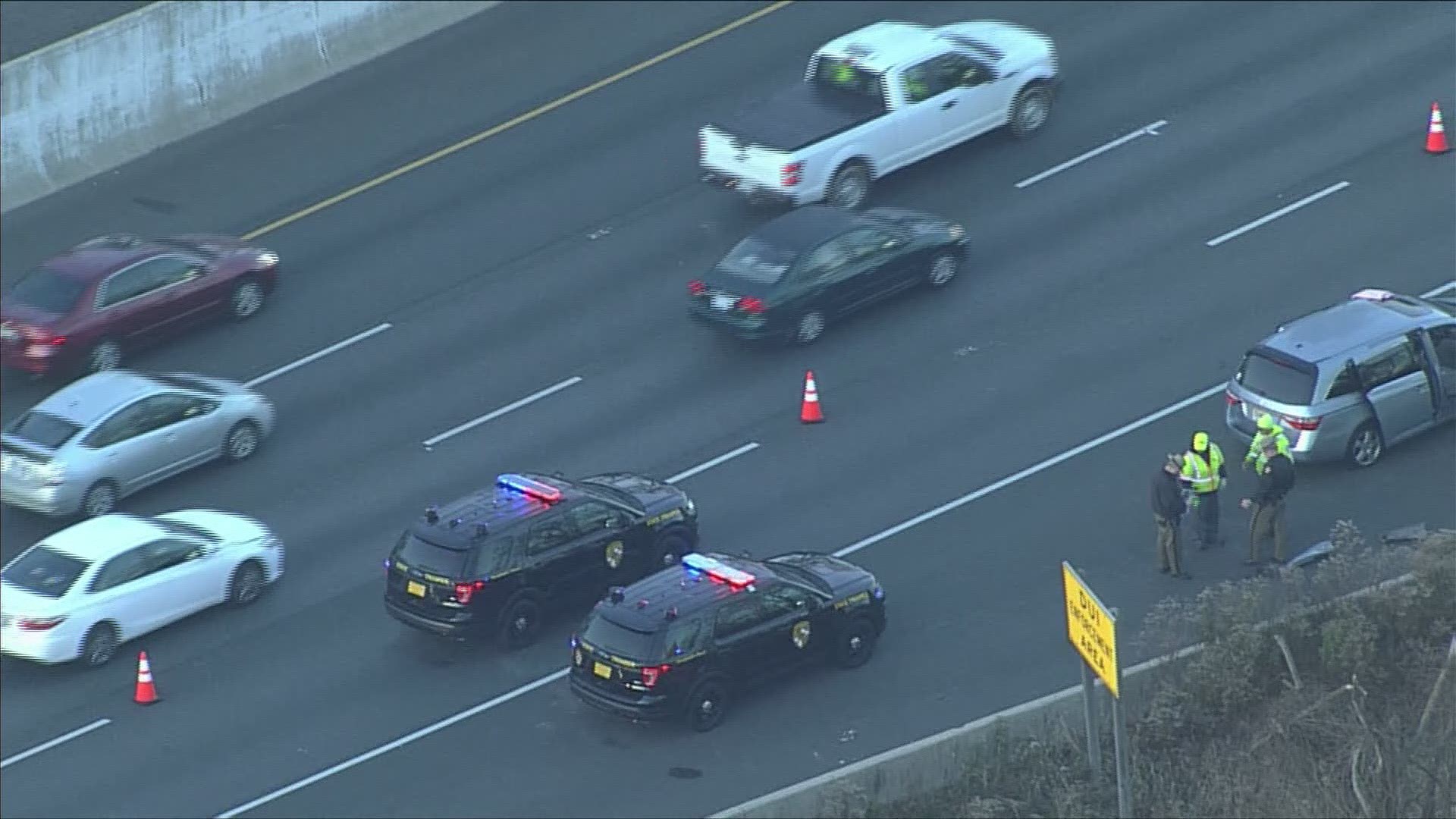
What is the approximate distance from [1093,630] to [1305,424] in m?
8.82

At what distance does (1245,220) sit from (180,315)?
12839 millimetres

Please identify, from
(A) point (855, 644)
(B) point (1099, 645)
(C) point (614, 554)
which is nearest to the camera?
(B) point (1099, 645)

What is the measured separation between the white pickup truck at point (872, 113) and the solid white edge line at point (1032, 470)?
6.11 metres

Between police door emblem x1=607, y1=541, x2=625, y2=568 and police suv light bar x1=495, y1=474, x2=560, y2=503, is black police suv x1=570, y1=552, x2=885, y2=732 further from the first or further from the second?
police suv light bar x1=495, y1=474, x2=560, y2=503

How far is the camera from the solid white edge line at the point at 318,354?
3288cm

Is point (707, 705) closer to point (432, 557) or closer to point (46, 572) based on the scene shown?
point (432, 557)

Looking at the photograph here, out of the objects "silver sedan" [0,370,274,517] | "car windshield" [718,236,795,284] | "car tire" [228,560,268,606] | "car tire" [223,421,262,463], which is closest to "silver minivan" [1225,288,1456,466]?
"car windshield" [718,236,795,284]

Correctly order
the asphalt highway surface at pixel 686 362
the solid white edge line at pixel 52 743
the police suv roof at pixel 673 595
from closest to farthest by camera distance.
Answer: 1. the police suv roof at pixel 673 595
2. the asphalt highway surface at pixel 686 362
3. the solid white edge line at pixel 52 743

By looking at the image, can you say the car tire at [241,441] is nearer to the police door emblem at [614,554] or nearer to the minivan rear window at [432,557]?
the minivan rear window at [432,557]

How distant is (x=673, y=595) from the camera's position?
25.6 meters

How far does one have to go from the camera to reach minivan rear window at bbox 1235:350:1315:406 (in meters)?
27.9

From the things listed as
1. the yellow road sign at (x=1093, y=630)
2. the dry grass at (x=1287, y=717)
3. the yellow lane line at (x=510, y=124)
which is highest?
the yellow road sign at (x=1093, y=630)

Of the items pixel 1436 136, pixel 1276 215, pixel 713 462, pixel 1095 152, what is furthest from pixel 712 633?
pixel 1436 136

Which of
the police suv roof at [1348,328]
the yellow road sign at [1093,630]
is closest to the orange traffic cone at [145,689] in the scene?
the yellow road sign at [1093,630]
